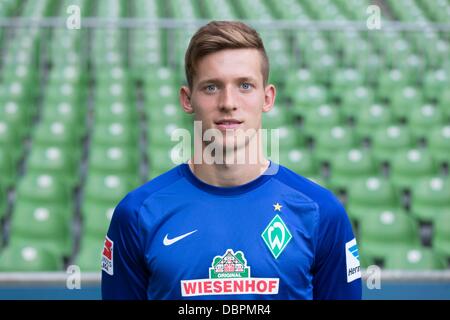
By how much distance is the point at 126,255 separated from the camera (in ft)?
5.98

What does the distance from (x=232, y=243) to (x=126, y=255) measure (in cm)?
29

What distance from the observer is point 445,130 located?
6.38 m

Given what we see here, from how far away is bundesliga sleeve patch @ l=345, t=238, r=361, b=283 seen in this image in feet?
6.01

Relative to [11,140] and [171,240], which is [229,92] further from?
[11,140]

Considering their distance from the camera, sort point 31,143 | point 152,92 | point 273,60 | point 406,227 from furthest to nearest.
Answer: point 273,60 < point 152,92 < point 31,143 < point 406,227

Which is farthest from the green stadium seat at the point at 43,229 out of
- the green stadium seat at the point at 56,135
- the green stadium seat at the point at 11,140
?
the green stadium seat at the point at 56,135

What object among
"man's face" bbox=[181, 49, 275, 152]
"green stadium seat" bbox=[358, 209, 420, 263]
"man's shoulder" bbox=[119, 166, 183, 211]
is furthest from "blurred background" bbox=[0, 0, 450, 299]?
"man's face" bbox=[181, 49, 275, 152]

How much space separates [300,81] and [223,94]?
19.4 ft

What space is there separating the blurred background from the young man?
1.79 meters

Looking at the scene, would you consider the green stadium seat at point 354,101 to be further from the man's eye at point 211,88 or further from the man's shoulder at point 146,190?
the man's eye at point 211,88

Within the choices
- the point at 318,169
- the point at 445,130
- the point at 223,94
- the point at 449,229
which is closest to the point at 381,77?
the point at 445,130

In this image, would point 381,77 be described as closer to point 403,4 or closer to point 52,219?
point 403,4

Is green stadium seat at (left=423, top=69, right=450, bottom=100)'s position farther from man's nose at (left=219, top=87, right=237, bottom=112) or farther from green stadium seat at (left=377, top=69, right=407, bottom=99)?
man's nose at (left=219, top=87, right=237, bottom=112)
